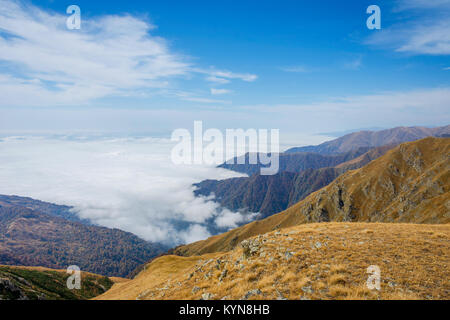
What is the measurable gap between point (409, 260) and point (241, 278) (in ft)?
43.1

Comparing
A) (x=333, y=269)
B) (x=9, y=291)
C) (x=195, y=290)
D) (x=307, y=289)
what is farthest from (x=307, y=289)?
(x=9, y=291)

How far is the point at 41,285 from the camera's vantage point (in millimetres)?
87438

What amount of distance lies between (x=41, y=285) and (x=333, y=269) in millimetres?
120373

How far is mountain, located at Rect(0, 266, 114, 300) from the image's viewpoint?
4911 cm

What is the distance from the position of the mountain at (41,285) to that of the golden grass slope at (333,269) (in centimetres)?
5592

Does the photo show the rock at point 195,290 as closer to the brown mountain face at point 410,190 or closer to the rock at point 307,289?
the rock at point 307,289

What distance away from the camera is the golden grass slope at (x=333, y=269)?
41.1ft

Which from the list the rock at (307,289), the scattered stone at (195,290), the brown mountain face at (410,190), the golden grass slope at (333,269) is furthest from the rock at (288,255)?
the brown mountain face at (410,190)

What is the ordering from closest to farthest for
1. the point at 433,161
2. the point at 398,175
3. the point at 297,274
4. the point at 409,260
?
the point at 297,274 → the point at 409,260 → the point at 433,161 → the point at 398,175

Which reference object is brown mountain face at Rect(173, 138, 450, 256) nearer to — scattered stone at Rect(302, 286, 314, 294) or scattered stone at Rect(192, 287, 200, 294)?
scattered stone at Rect(302, 286, 314, 294)

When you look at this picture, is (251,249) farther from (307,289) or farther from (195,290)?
(307,289)
